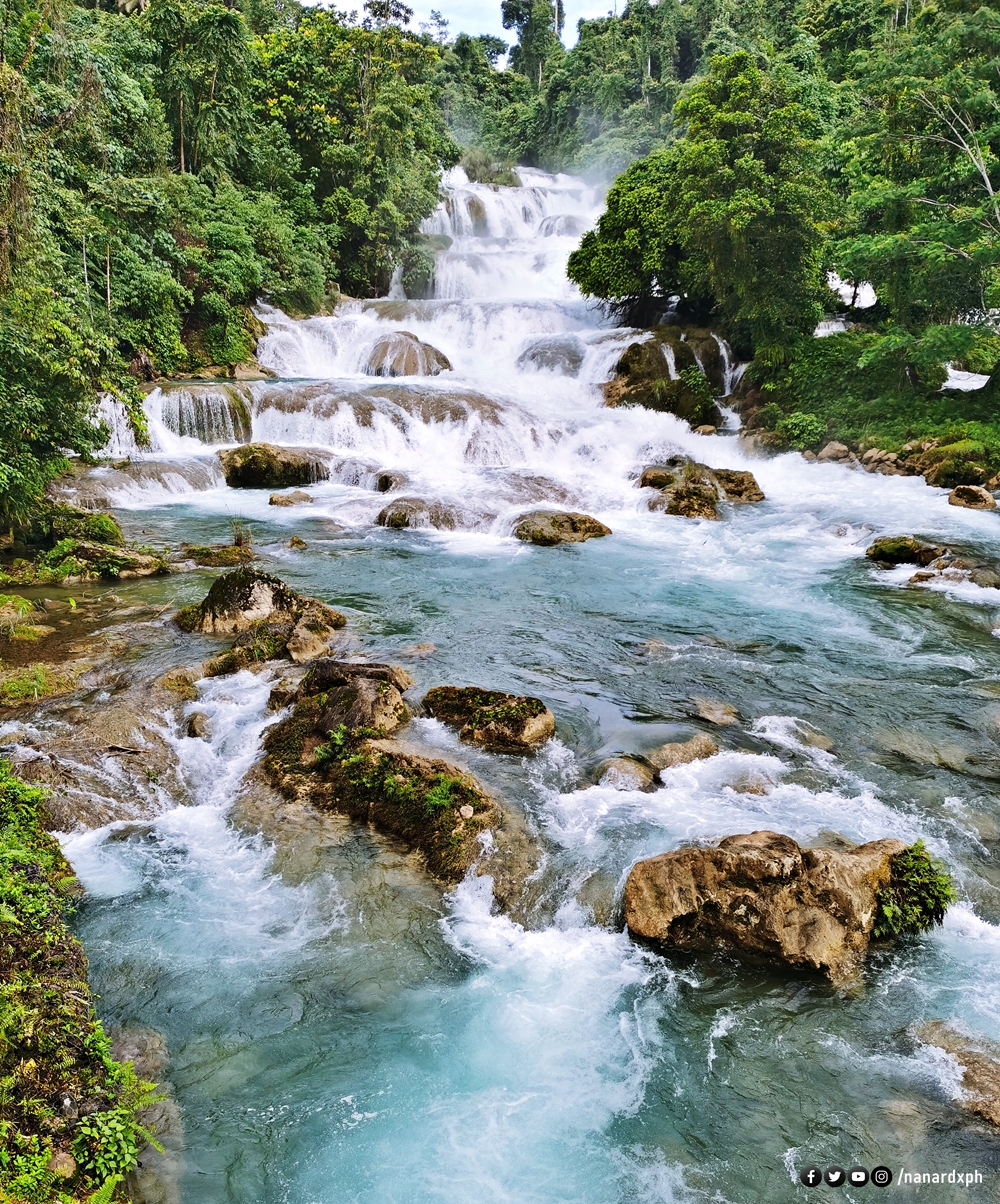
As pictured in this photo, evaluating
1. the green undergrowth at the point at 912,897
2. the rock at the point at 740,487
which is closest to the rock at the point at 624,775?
the green undergrowth at the point at 912,897

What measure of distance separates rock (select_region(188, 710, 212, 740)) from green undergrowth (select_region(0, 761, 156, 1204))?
8.95ft

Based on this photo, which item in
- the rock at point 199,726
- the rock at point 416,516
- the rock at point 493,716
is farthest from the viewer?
the rock at point 416,516

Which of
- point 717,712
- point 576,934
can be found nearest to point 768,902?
point 576,934

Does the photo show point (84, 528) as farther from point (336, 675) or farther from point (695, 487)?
point (695, 487)

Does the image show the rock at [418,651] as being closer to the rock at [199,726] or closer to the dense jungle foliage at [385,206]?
the rock at [199,726]

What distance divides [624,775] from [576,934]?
5.98 ft

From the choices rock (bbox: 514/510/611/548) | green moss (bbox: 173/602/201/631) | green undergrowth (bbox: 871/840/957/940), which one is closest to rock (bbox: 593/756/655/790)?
green undergrowth (bbox: 871/840/957/940)

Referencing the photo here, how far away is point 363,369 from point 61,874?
71.2ft

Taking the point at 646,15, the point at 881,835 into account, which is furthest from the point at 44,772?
the point at 646,15

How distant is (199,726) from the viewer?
764cm

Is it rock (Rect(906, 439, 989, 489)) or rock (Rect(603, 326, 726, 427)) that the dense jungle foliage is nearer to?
rock (Rect(906, 439, 989, 489))

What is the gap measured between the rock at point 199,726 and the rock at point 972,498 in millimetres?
15536

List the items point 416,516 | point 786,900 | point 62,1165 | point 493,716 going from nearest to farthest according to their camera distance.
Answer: point 62,1165
point 786,900
point 493,716
point 416,516

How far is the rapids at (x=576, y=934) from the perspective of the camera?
3941 millimetres
